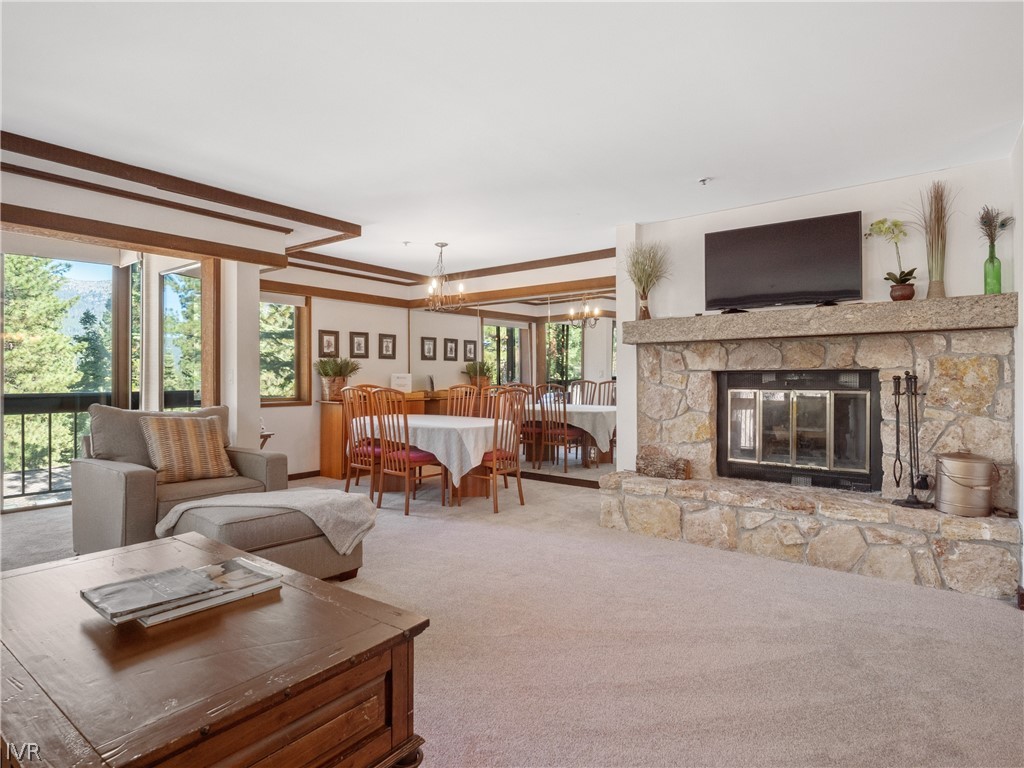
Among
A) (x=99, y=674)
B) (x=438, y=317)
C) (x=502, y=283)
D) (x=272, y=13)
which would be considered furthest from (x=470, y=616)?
(x=438, y=317)

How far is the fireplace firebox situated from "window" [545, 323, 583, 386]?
2.78 meters

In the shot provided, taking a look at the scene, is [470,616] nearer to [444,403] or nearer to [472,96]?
[472,96]

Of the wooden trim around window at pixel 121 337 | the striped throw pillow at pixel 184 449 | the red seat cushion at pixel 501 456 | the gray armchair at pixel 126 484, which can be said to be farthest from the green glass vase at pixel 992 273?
the wooden trim around window at pixel 121 337

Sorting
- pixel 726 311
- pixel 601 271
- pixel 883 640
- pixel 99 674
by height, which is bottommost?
pixel 883 640

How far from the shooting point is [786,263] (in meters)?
3.88

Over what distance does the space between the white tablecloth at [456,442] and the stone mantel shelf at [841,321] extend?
1.37 meters

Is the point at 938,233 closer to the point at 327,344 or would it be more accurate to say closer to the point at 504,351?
the point at 504,351

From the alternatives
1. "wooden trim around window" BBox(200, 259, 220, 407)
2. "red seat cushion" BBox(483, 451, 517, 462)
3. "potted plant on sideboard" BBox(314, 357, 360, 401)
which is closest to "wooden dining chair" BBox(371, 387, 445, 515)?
"red seat cushion" BBox(483, 451, 517, 462)

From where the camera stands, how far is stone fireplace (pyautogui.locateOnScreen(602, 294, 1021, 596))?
122 inches

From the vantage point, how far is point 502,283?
6609 mm

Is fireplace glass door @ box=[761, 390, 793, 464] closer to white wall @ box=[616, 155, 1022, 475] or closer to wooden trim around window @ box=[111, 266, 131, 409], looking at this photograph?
white wall @ box=[616, 155, 1022, 475]

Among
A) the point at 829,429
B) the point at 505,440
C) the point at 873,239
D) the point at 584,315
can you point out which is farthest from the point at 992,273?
the point at 584,315

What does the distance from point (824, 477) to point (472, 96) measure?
321cm

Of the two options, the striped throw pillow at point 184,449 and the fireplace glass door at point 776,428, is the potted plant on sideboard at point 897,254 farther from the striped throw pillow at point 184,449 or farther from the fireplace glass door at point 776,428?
the striped throw pillow at point 184,449
